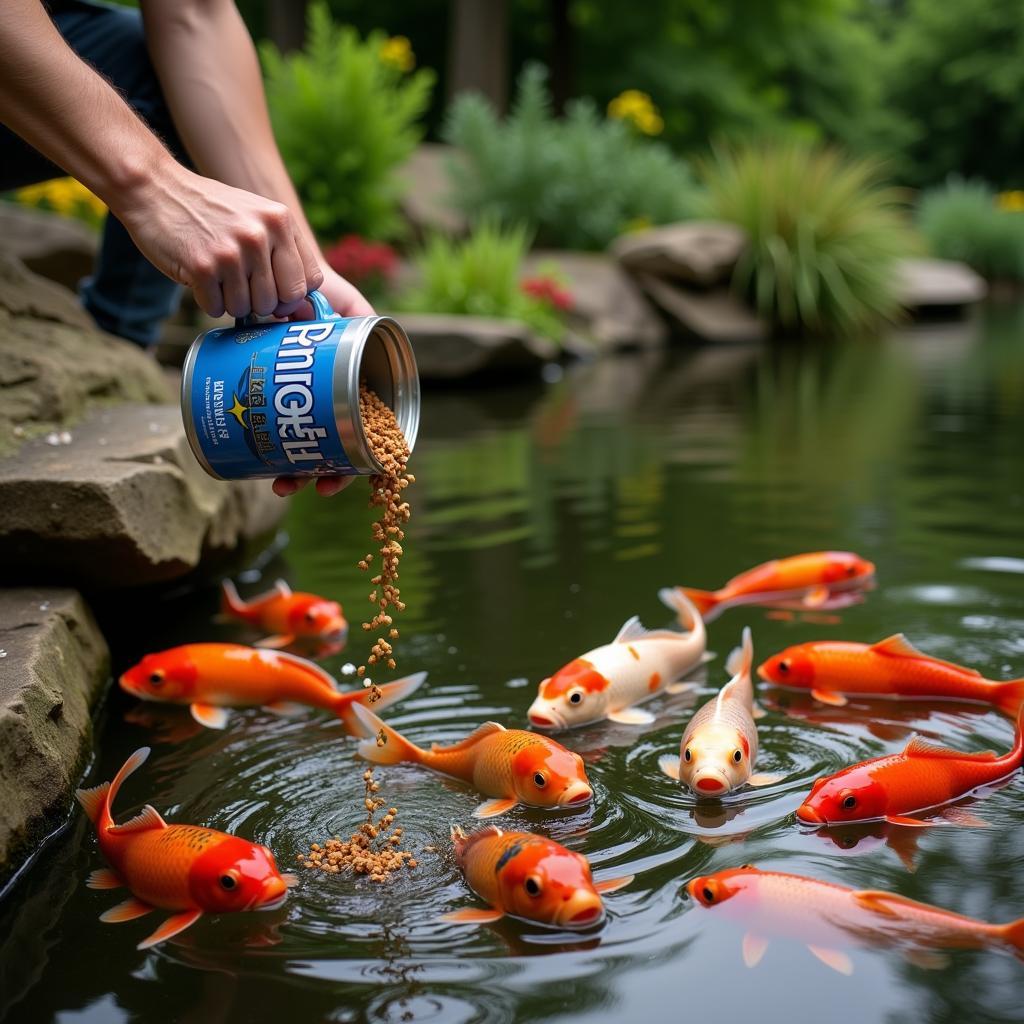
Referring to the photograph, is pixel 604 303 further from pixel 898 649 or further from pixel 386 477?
pixel 386 477

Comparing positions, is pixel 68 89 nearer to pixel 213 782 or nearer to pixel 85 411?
pixel 213 782

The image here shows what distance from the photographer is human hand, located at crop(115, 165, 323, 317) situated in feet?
7.28

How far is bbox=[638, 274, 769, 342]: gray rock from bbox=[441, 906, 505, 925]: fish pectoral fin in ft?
39.5

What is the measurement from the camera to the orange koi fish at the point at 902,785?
2387 millimetres

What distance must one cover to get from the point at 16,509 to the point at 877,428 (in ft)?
17.7

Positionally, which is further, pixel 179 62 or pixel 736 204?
pixel 736 204

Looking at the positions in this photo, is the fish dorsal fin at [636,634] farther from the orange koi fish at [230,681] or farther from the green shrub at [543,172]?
the green shrub at [543,172]

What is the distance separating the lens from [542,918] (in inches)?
81.1

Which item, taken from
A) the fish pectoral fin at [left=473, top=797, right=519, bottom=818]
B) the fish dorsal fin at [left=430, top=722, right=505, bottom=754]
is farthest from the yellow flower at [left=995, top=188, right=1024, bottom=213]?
the fish pectoral fin at [left=473, top=797, right=519, bottom=818]

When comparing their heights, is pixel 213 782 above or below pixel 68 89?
below

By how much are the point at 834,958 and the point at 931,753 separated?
0.66m

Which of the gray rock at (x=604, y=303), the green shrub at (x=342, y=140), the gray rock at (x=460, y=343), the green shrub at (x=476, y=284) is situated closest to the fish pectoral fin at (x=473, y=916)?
the gray rock at (x=460, y=343)

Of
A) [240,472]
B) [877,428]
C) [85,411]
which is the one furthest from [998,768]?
[877,428]

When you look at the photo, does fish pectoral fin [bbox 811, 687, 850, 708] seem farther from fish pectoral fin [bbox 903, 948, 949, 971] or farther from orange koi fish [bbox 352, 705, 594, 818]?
fish pectoral fin [bbox 903, 948, 949, 971]
